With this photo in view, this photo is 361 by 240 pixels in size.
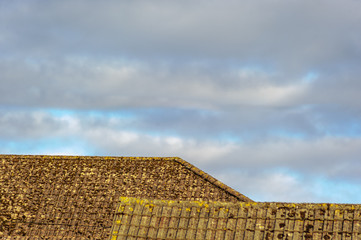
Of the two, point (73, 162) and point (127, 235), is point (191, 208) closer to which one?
point (127, 235)

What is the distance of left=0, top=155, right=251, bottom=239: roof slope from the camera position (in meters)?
24.0

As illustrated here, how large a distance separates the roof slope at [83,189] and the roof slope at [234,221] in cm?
1000

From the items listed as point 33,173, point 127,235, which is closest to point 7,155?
point 33,173

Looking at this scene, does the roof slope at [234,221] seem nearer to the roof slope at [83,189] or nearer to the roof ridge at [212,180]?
the roof slope at [83,189]

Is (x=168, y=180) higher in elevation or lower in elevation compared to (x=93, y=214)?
higher

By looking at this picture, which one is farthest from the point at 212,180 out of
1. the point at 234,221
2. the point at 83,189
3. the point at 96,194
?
the point at 234,221

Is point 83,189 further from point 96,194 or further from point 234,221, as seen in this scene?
point 234,221

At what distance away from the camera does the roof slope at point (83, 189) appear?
78.6ft

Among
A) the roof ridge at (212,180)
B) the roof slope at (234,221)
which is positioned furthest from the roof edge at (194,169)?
the roof slope at (234,221)

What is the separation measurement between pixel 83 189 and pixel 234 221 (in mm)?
14214

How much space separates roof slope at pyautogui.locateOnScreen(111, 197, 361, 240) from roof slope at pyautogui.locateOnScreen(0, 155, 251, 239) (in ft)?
32.8

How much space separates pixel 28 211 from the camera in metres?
25.0

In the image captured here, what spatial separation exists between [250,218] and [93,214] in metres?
12.6

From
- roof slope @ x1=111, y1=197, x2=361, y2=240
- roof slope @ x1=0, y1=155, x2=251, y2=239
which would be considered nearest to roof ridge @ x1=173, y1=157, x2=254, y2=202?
roof slope @ x1=0, y1=155, x2=251, y2=239
